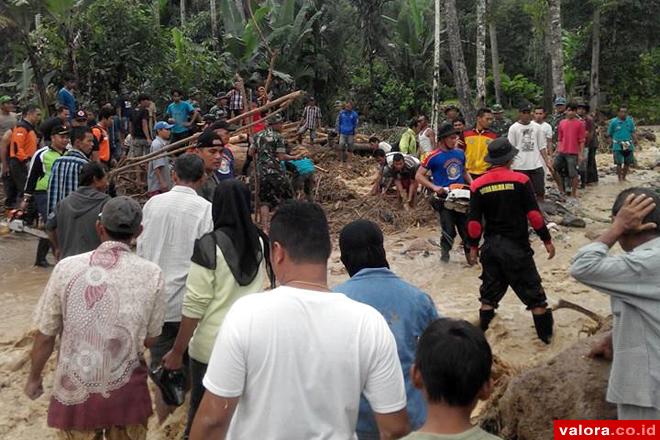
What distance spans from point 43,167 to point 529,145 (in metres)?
6.38

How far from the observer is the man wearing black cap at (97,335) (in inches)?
114

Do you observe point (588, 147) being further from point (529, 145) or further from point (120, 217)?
point (120, 217)

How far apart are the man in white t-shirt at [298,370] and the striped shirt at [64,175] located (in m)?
4.20

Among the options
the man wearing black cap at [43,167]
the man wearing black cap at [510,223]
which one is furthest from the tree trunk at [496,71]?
the man wearing black cap at [510,223]

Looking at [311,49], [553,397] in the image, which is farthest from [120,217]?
[311,49]

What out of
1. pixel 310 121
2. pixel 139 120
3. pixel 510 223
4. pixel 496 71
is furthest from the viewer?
pixel 496 71

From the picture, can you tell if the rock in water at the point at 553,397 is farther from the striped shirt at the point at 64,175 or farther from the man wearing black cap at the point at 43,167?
the man wearing black cap at the point at 43,167

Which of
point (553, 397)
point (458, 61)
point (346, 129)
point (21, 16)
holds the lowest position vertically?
point (553, 397)

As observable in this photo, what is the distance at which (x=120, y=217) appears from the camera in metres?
3.07

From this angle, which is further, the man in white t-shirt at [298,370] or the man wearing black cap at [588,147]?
the man wearing black cap at [588,147]

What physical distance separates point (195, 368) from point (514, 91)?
89.3 ft

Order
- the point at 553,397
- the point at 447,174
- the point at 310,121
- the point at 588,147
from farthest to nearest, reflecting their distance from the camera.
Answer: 1. the point at 310,121
2. the point at 588,147
3. the point at 447,174
4. the point at 553,397

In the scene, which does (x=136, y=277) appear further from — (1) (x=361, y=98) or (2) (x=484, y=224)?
(1) (x=361, y=98)

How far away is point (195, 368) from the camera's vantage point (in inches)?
141
